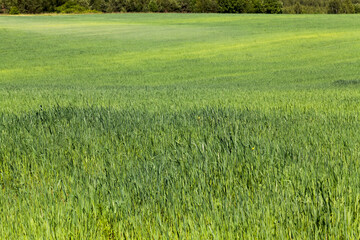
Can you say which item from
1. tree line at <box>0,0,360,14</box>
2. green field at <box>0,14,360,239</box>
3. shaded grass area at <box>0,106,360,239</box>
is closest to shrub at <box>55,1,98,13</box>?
tree line at <box>0,0,360,14</box>

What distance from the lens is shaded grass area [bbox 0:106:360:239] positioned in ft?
7.64

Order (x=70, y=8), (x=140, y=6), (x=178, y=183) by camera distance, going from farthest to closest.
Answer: (x=140, y=6)
(x=70, y=8)
(x=178, y=183)

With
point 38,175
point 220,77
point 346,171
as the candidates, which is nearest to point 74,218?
point 38,175

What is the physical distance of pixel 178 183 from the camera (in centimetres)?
288

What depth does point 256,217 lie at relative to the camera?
7.67 feet

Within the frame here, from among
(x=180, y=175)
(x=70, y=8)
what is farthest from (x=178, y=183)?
(x=70, y=8)

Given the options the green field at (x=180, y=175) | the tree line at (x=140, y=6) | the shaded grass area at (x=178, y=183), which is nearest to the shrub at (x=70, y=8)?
the tree line at (x=140, y=6)

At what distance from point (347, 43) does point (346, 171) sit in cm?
3272

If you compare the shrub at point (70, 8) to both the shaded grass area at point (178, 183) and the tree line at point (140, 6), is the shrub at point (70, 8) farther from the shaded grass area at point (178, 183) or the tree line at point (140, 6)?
the shaded grass area at point (178, 183)

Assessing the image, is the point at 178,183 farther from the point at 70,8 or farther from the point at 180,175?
the point at 70,8

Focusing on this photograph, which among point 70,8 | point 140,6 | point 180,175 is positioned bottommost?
point 140,6

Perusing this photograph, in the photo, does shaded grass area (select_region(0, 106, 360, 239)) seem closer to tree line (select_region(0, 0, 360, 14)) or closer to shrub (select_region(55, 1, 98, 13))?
tree line (select_region(0, 0, 360, 14))

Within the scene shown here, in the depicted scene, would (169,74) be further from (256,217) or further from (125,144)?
(256,217)

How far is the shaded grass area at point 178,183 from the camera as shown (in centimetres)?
233
